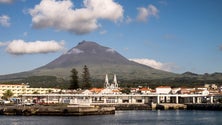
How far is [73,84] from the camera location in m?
114

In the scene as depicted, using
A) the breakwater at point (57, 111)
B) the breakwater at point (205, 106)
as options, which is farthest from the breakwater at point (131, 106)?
the breakwater at point (57, 111)

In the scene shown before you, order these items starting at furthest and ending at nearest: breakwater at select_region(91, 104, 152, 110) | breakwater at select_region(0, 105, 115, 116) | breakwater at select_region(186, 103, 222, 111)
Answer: breakwater at select_region(91, 104, 152, 110)
breakwater at select_region(186, 103, 222, 111)
breakwater at select_region(0, 105, 115, 116)

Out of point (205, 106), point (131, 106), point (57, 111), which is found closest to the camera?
point (57, 111)

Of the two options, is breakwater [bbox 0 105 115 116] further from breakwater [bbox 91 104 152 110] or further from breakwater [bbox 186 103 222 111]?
breakwater [bbox 186 103 222 111]

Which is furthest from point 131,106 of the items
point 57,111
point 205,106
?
point 57,111

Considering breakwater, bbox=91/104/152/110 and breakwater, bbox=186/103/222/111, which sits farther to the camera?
breakwater, bbox=91/104/152/110

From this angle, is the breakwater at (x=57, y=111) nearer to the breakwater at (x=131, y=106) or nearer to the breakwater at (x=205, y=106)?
the breakwater at (x=131, y=106)

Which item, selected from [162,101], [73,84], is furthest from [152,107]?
[73,84]

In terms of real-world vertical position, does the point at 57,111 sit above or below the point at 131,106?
below

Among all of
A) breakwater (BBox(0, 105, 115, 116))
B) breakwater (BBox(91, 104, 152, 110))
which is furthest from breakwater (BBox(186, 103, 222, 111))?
breakwater (BBox(0, 105, 115, 116))

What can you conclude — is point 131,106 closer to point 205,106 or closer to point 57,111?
point 205,106

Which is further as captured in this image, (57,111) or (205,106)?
(205,106)

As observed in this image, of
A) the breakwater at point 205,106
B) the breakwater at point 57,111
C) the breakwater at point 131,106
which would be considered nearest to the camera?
the breakwater at point 57,111

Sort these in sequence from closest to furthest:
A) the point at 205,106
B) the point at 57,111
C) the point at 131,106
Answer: the point at 57,111 → the point at 205,106 → the point at 131,106
